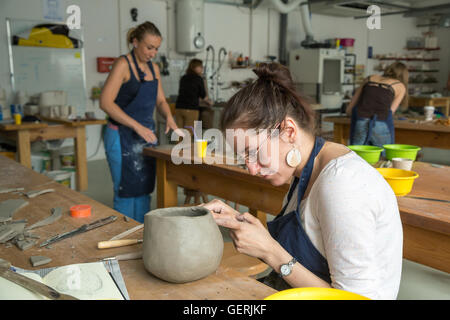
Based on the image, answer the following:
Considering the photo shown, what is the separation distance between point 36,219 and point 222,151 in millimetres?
1493

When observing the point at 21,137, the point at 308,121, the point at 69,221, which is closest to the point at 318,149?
the point at 308,121

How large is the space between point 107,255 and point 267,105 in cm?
60

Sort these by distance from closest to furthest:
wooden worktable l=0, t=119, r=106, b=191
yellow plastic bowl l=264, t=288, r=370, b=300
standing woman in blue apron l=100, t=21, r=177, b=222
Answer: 1. yellow plastic bowl l=264, t=288, r=370, b=300
2. standing woman in blue apron l=100, t=21, r=177, b=222
3. wooden worktable l=0, t=119, r=106, b=191

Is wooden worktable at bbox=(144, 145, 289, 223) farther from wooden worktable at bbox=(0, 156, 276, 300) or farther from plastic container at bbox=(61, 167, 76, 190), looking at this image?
plastic container at bbox=(61, 167, 76, 190)

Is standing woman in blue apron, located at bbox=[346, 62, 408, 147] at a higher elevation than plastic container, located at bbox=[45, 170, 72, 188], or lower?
higher

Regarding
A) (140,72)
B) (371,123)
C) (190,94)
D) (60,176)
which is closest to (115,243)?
(140,72)

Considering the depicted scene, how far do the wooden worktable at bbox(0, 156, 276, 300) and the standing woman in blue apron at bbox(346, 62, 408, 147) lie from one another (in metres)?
3.32

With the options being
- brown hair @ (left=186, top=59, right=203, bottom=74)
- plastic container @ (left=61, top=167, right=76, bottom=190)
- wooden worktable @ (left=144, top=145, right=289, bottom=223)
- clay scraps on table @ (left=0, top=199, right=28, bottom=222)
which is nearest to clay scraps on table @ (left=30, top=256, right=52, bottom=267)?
clay scraps on table @ (left=0, top=199, right=28, bottom=222)

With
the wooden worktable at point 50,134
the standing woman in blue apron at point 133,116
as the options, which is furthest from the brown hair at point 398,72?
the wooden worktable at point 50,134

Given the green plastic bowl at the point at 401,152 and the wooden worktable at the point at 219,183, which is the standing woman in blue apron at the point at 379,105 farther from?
the green plastic bowl at the point at 401,152

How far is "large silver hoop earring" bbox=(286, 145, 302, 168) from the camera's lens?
1.15 metres

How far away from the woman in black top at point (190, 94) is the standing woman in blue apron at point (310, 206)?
4.83 m

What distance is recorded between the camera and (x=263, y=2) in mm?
7797
